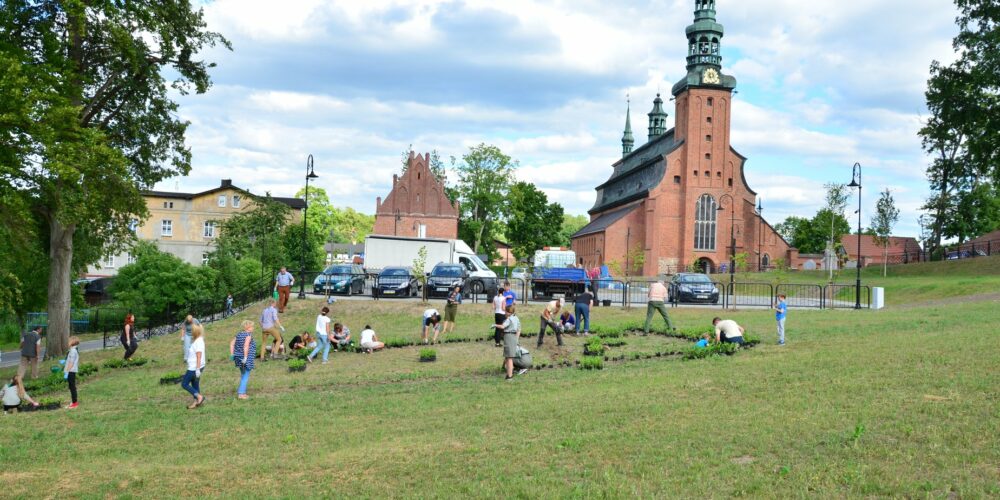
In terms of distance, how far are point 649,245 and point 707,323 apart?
2042 inches

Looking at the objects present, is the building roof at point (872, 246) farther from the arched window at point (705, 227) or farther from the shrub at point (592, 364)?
the shrub at point (592, 364)

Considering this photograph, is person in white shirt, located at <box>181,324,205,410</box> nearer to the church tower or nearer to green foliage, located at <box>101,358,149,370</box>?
green foliage, located at <box>101,358,149,370</box>

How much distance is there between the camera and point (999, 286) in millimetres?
32531

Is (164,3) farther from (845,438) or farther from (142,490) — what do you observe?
(845,438)

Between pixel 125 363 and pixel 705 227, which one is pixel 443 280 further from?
pixel 705 227

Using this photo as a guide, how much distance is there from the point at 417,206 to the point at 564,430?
7361cm

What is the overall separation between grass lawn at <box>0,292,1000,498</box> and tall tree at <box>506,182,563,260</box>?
7620 centimetres

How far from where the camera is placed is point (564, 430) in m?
10.9

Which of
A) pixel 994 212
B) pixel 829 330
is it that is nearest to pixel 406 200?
pixel 994 212

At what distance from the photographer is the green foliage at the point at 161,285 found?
51.1 metres

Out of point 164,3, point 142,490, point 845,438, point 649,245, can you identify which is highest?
point 164,3

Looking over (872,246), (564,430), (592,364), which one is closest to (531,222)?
(872,246)

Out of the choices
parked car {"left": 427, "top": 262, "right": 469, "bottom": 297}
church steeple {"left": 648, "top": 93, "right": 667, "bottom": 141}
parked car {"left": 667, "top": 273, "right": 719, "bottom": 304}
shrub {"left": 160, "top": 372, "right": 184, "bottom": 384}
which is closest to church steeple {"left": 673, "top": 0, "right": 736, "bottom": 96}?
church steeple {"left": 648, "top": 93, "right": 667, "bottom": 141}

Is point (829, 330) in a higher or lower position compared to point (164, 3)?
lower
